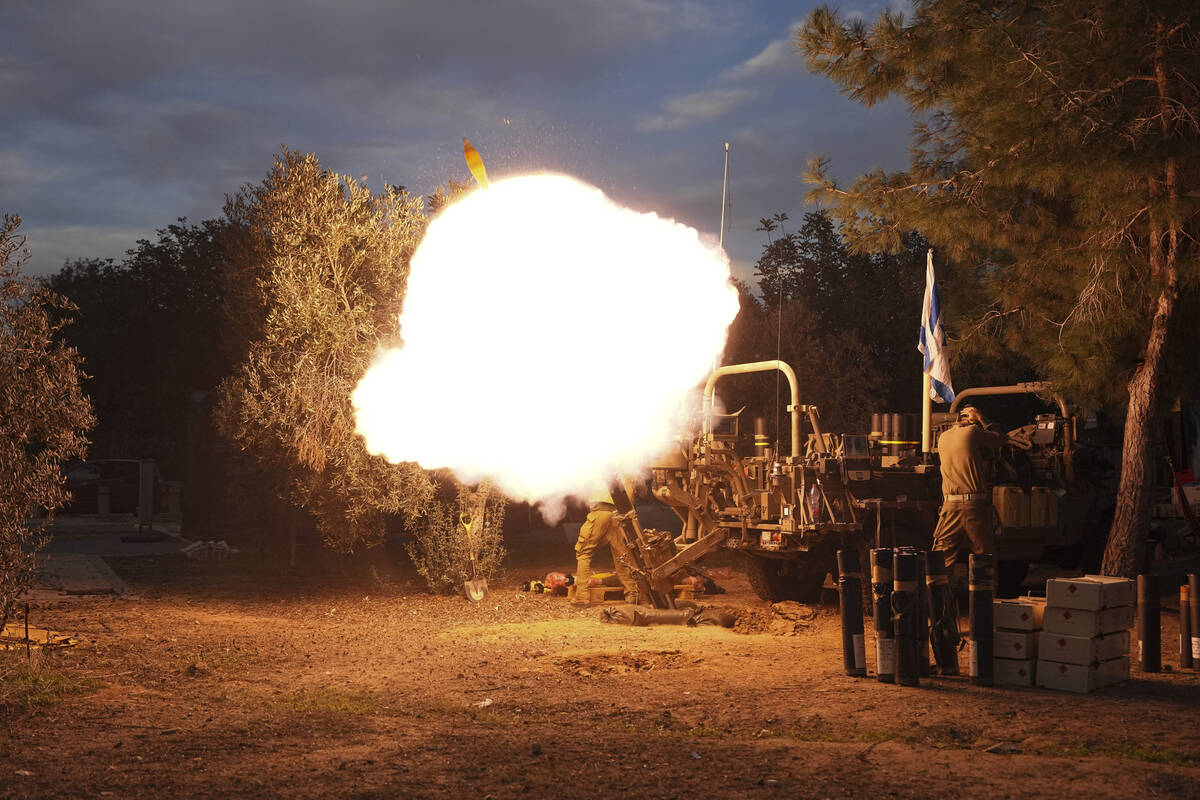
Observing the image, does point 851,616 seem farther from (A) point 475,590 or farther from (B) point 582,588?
(A) point 475,590

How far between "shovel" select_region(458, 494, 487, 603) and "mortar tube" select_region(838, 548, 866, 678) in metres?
6.71

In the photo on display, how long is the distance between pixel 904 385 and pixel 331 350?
16.5 meters

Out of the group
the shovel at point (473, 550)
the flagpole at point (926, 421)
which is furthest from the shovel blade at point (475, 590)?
the flagpole at point (926, 421)

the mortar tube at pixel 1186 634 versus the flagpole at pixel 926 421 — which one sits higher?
the flagpole at pixel 926 421

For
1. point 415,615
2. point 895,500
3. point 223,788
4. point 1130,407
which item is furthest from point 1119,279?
point 223,788

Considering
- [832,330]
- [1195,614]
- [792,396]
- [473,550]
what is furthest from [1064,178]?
[832,330]

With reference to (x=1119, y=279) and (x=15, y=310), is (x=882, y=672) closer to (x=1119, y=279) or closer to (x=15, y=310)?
(x=1119, y=279)

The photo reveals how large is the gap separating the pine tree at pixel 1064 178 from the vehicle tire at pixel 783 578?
348 centimetres

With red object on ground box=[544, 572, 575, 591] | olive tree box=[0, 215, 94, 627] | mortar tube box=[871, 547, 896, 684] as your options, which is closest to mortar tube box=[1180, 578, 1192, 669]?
mortar tube box=[871, 547, 896, 684]

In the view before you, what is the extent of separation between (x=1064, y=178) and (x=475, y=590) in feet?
28.8

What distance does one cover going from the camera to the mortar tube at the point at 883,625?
9.12 meters

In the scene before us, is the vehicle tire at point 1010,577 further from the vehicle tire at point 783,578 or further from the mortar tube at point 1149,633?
the mortar tube at point 1149,633

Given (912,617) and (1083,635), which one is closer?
(1083,635)

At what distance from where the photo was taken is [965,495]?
39.3ft
